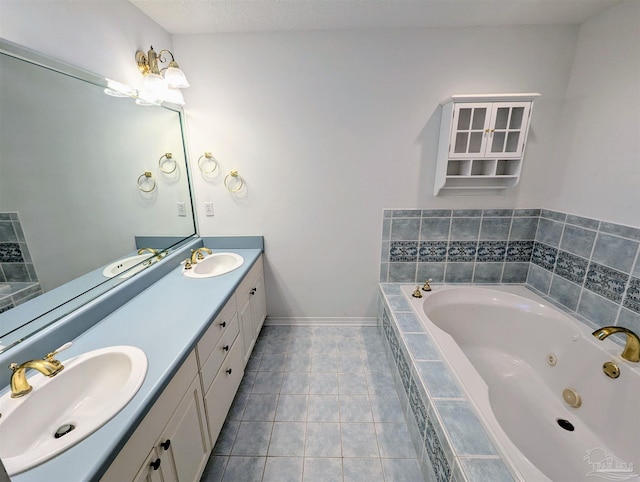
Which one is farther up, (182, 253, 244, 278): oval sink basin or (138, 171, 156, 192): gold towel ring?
(138, 171, 156, 192): gold towel ring

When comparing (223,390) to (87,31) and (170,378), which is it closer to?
(170,378)

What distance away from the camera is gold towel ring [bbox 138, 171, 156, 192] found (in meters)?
1.67

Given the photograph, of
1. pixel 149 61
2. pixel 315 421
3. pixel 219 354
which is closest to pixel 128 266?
pixel 219 354

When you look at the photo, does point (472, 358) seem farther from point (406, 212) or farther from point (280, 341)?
point (280, 341)

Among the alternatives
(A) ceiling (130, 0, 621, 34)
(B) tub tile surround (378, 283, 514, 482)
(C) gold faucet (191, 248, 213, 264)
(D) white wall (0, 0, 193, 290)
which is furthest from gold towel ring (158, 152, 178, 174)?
(B) tub tile surround (378, 283, 514, 482)

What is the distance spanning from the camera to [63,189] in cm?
114

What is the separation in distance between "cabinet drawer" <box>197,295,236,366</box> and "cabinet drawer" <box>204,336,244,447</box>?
0.61 feet

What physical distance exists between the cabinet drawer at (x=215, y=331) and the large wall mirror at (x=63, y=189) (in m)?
0.56

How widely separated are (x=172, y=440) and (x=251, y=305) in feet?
3.46

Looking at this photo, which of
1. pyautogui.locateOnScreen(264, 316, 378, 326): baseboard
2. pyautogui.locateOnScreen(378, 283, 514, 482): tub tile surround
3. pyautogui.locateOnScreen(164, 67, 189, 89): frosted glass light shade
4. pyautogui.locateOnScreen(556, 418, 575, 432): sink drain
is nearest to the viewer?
pyautogui.locateOnScreen(378, 283, 514, 482): tub tile surround

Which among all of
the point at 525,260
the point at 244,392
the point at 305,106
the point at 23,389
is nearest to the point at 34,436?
the point at 23,389

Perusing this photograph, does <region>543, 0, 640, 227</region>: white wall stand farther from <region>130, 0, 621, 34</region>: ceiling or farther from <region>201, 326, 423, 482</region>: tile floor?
<region>201, 326, 423, 482</region>: tile floor

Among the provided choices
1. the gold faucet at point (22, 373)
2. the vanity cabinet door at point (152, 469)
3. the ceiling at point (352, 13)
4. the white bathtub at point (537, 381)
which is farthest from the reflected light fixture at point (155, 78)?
the white bathtub at point (537, 381)

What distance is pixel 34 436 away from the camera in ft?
2.66
